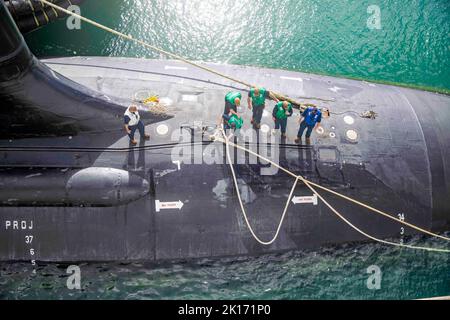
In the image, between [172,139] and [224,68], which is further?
[224,68]

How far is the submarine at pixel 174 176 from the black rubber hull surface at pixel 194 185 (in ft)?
0.11

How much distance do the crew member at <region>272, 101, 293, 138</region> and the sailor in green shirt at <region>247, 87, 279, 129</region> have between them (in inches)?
17.7

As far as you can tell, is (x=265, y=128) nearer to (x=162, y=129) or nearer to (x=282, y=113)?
(x=282, y=113)

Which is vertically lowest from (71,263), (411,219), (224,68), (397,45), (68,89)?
(71,263)

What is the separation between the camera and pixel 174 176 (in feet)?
46.9

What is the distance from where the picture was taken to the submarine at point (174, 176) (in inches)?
543

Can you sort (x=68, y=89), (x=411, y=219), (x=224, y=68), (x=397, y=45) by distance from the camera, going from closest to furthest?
(x=68, y=89) → (x=411, y=219) → (x=224, y=68) → (x=397, y=45)

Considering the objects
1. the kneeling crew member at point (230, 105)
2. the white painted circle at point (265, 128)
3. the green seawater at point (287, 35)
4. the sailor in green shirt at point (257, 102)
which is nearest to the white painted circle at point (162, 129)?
the kneeling crew member at point (230, 105)

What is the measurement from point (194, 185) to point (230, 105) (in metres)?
2.74

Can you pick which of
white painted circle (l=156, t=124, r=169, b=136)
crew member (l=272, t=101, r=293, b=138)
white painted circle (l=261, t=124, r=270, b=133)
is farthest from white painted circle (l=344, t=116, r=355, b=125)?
white painted circle (l=156, t=124, r=169, b=136)

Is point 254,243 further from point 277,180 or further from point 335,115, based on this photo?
point 335,115

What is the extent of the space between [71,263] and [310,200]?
302 inches
